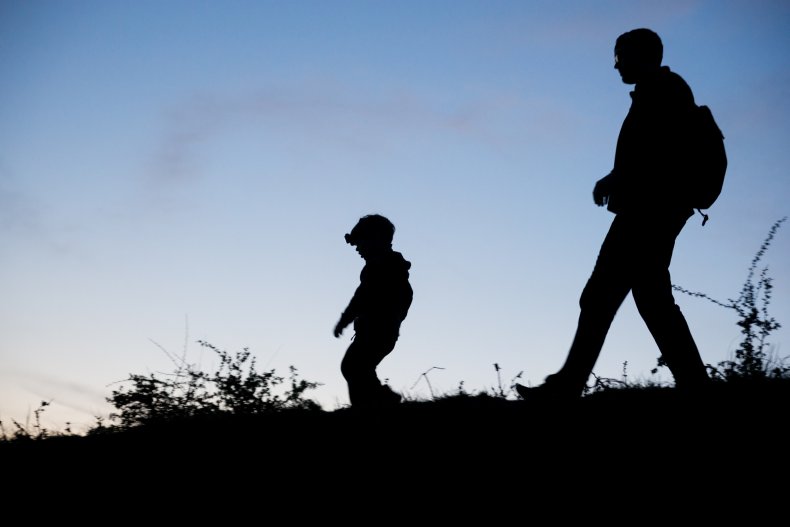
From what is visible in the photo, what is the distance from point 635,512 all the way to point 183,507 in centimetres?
176

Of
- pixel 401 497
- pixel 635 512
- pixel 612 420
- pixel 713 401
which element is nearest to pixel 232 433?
pixel 401 497

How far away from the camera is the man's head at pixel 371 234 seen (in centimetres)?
575

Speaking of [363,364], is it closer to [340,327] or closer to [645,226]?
[340,327]

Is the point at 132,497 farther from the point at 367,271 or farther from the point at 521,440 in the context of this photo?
the point at 367,271

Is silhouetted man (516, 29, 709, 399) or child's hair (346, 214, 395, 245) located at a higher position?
child's hair (346, 214, 395, 245)

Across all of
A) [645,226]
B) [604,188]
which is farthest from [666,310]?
[604,188]

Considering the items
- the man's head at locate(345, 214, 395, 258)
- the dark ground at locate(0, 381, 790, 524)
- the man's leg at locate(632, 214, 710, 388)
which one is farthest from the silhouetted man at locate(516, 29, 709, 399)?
the man's head at locate(345, 214, 395, 258)

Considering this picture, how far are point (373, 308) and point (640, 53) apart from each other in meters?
2.78

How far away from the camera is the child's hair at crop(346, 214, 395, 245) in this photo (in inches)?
227

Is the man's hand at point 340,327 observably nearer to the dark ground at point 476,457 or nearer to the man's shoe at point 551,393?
the dark ground at point 476,457

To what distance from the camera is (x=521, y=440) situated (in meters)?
3.08

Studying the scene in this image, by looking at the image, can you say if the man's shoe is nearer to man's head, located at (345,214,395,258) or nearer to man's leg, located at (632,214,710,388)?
man's leg, located at (632,214,710,388)

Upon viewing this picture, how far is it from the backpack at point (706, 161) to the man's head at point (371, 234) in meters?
2.69

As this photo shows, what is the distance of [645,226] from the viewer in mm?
3791
